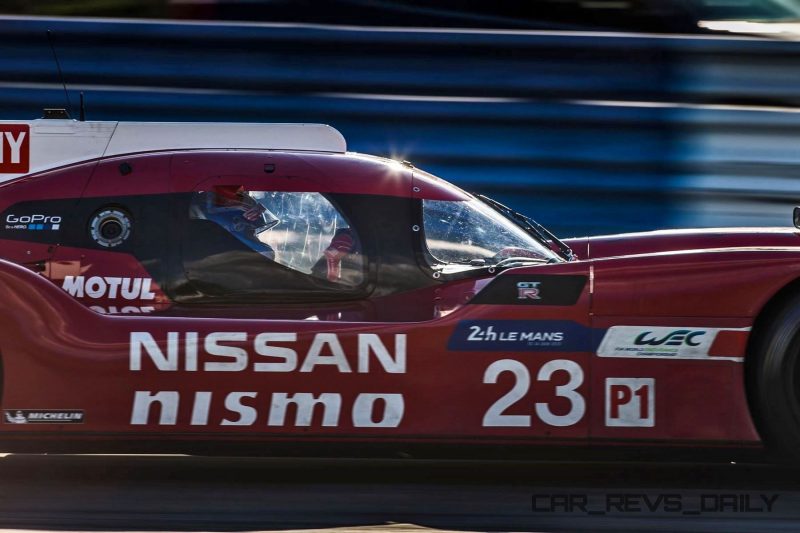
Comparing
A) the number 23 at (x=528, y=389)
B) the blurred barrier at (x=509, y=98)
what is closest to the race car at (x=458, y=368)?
the number 23 at (x=528, y=389)

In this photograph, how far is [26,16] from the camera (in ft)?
21.6

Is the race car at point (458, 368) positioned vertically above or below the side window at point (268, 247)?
below

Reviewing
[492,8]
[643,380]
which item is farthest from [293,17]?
[643,380]

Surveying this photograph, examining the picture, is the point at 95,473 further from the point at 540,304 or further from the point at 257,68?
the point at 257,68

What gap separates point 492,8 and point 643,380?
132 inches

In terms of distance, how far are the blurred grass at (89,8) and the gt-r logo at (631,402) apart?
397 centimetres

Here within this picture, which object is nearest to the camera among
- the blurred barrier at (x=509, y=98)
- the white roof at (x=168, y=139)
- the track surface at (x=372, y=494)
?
the track surface at (x=372, y=494)

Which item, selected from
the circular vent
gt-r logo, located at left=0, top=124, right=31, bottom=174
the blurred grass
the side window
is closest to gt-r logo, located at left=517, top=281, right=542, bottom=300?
the side window

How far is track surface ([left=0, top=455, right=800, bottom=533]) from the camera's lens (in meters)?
3.33

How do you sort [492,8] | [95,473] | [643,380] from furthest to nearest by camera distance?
[492,8] < [95,473] < [643,380]

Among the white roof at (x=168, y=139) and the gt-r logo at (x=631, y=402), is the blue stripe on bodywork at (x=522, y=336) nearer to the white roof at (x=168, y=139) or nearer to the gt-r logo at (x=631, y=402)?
the gt-r logo at (x=631, y=402)

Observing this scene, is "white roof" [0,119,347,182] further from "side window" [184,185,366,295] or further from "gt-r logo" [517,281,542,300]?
"gt-r logo" [517,281,542,300]

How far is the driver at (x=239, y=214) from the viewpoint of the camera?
3.93 meters

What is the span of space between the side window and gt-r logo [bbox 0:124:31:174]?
2.84 ft
